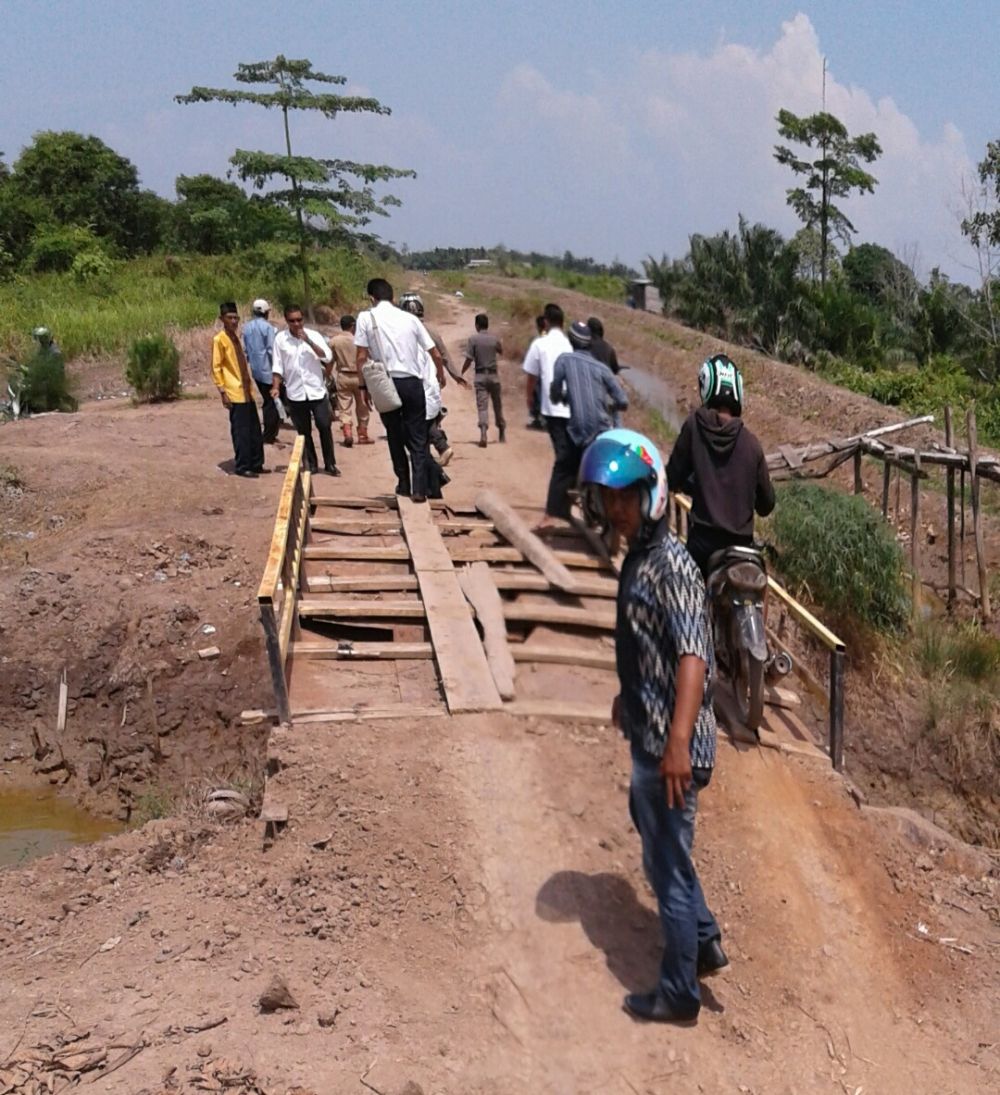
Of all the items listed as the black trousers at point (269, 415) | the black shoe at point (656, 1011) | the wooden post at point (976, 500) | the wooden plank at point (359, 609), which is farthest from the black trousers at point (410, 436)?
the wooden post at point (976, 500)

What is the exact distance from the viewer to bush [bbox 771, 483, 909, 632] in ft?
29.2

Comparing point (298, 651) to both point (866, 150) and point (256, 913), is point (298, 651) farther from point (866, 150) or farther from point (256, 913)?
point (866, 150)

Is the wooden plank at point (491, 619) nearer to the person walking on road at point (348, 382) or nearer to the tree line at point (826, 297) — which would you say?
the person walking on road at point (348, 382)

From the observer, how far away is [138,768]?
6.67 meters

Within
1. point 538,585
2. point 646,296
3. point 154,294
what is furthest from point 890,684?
point 646,296

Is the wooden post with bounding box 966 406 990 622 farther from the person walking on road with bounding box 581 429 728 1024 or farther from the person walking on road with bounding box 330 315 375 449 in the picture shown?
the person walking on road with bounding box 581 429 728 1024

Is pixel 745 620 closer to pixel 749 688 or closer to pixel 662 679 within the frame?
pixel 749 688

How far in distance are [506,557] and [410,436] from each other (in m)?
1.33

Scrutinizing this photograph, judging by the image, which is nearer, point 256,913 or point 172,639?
point 256,913

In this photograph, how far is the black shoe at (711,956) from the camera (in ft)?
11.7

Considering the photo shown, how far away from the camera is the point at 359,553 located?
6.90 meters

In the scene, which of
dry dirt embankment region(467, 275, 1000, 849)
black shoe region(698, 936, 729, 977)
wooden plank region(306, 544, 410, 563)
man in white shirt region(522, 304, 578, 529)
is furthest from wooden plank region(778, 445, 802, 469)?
black shoe region(698, 936, 729, 977)

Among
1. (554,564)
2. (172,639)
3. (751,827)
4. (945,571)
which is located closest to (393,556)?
(554,564)

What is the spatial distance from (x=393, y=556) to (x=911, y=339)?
22812 mm
